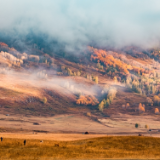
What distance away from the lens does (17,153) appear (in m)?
60.3

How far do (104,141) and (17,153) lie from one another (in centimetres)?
3588

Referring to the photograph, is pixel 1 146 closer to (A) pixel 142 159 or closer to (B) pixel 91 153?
(B) pixel 91 153

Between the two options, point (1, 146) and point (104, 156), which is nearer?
point (104, 156)

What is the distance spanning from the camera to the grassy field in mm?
59675

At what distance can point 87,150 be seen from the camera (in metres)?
69.4

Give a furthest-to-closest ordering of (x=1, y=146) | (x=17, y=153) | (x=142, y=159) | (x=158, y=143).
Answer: (x=158, y=143) → (x=1, y=146) → (x=17, y=153) → (x=142, y=159)

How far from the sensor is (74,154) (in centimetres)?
6269

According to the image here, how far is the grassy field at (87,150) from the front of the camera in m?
59.7

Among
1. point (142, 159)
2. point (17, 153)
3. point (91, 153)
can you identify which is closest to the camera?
point (142, 159)

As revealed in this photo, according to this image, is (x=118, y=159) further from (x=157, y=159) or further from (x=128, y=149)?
(x=128, y=149)

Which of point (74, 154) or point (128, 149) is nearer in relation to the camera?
point (74, 154)

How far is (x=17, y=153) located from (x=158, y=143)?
48.8 metres

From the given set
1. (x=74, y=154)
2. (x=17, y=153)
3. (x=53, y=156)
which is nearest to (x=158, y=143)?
(x=74, y=154)

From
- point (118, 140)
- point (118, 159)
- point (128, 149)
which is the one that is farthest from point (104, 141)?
point (118, 159)
